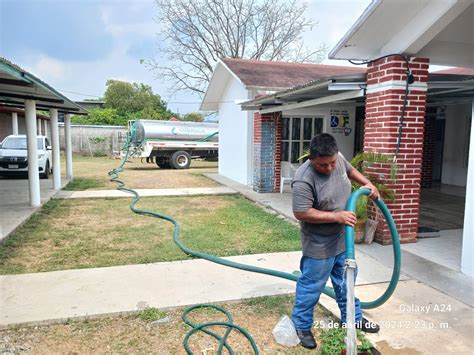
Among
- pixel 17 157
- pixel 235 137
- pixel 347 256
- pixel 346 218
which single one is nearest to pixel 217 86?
pixel 235 137

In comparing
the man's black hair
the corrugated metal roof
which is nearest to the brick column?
the corrugated metal roof

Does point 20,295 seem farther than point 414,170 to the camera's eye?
No

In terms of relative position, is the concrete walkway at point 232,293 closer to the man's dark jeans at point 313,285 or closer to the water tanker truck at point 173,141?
the man's dark jeans at point 313,285

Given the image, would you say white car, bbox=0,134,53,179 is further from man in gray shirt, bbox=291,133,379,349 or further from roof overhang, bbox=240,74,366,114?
man in gray shirt, bbox=291,133,379,349

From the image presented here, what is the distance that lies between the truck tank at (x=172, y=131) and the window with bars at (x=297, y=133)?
803cm

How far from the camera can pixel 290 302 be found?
3.66m

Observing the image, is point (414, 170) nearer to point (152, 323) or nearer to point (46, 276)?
point (152, 323)

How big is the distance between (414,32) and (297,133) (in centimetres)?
668

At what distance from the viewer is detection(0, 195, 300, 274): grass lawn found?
193 inches

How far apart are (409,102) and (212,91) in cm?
1031

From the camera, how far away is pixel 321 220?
8.54 ft

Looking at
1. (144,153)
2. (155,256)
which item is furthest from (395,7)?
(144,153)

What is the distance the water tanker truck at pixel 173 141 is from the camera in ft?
57.6

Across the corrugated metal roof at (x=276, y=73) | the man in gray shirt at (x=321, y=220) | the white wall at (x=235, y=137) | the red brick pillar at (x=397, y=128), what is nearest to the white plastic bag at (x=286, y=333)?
the man in gray shirt at (x=321, y=220)
